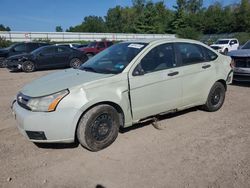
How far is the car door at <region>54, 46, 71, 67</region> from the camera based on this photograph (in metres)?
16.1

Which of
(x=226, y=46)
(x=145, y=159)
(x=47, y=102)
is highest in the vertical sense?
(x=226, y=46)

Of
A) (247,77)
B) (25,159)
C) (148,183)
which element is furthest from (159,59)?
(247,77)

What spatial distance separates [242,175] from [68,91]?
2564 mm

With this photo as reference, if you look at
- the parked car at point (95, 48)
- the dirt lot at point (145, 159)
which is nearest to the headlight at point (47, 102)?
the dirt lot at point (145, 159)

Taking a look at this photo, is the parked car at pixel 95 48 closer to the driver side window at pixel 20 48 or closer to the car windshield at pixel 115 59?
the driver side window at pixel 20 48

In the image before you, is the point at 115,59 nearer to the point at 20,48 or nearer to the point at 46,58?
the point at 46,58

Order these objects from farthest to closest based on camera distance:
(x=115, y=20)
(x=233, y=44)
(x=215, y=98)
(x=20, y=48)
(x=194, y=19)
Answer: (x=115, y=20) < (x=194, y=19) < (x=233, y=44) < (x=20, y=48) < (x=215, y=98)

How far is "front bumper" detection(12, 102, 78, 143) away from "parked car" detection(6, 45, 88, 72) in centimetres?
1124

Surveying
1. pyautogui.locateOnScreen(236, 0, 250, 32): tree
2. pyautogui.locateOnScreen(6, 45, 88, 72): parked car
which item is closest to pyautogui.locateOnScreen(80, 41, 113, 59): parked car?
pyautogui.locateOnScreen(6, 45, 88, 72): parked car

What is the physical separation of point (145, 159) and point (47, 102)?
160cm

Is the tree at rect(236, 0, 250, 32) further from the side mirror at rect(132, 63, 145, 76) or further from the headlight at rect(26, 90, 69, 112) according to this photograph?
the headlight at rect(26, 90, 69, 112)

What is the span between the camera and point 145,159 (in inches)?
158

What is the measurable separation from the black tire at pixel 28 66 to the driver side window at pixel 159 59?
461 inches

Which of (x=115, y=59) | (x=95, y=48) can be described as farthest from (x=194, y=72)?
(x=95, y=48)
